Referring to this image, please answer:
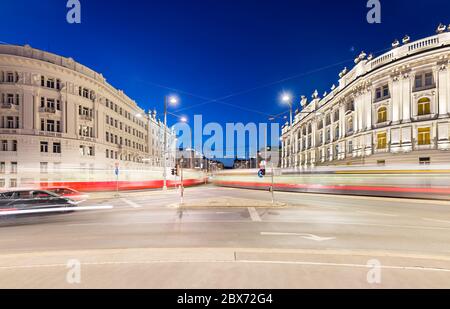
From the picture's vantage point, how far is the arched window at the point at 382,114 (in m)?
33.1

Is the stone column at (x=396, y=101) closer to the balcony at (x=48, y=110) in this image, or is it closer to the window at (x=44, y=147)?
the balcony at (x=48, y=110)

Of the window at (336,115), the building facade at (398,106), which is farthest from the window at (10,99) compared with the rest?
the window at (336,115)

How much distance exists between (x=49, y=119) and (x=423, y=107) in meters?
52.2

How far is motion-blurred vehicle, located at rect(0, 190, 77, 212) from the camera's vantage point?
1224 centimetres

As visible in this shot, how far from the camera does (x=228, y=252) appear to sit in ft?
19.5

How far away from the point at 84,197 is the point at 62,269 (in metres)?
16.1

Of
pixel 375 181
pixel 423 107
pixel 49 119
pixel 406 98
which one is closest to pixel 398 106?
pixel 406 98

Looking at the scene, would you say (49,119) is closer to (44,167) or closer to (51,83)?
(51,83)

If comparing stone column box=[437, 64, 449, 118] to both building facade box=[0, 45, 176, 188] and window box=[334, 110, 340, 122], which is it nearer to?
window box=[334, 110, 340, 122]

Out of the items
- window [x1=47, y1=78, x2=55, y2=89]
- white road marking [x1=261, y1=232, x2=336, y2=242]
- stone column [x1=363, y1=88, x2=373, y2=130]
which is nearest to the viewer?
white road marking [x1=261, y1=232, x2=336, y2=242]

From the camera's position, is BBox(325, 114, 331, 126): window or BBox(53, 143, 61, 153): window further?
BBox(325, 114, 331, 126): window

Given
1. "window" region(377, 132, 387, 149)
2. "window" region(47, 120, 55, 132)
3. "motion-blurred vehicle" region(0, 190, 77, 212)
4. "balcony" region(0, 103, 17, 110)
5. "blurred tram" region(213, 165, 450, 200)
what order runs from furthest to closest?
"window" region(47, 120, 55, 132) → "balcony" region(0, 103, 17, 110) → "window" region(377, 132, 387, 149) → "blurred tram" region(213, 165, 450, 200) → "motion-blurred vehicle" region(0, 190, 77, 212)

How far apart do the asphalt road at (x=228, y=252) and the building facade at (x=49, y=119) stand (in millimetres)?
28253

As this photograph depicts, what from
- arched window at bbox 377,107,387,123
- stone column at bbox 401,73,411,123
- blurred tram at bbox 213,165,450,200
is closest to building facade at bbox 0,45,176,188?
blurred tram at bbox 213,165,450,200
